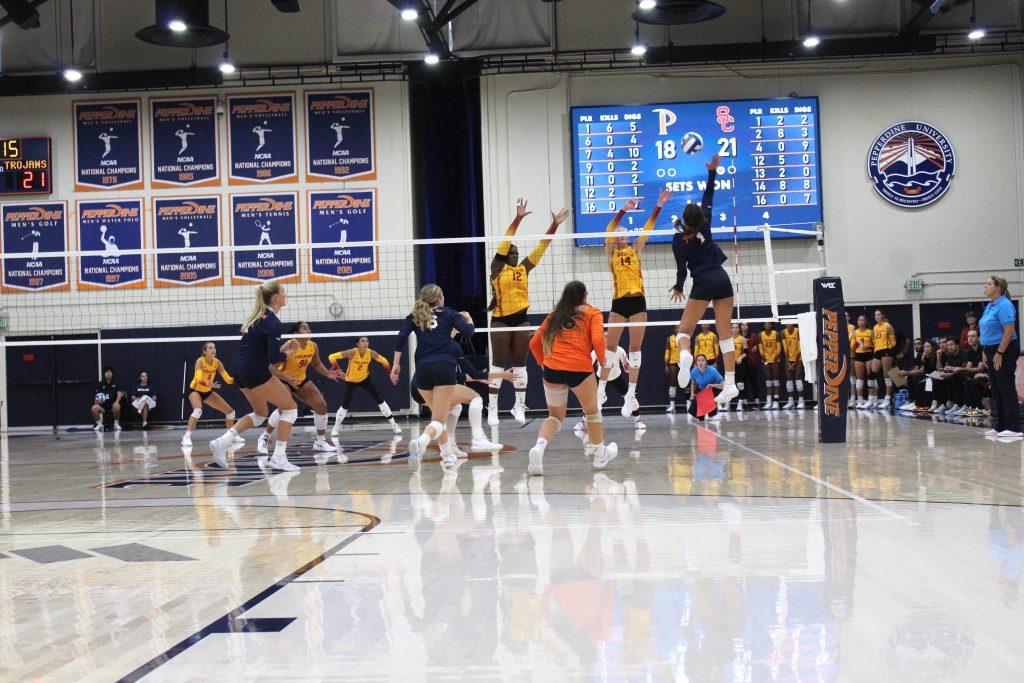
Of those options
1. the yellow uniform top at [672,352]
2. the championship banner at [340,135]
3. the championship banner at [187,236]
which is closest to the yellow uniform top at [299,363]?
the yellow uniform top at [672,352]

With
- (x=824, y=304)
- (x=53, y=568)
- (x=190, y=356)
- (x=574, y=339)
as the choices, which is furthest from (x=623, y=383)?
(x=190, y=356)

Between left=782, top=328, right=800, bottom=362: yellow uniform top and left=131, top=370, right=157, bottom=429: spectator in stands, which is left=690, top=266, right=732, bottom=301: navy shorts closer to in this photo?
left=782, top=328, right=800, bottom=362: yellow uniform top

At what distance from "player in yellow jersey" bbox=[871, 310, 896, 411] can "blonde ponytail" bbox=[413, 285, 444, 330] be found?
11.2m

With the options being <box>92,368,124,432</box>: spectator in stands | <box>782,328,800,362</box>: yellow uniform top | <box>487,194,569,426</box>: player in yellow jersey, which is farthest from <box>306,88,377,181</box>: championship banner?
<box>487,194,569,426</box>: player in yellow jersey

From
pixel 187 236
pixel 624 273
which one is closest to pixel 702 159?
pixel 624 273

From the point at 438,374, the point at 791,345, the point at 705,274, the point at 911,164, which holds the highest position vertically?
the point at 911,164

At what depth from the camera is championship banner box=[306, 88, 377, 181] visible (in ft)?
63.4

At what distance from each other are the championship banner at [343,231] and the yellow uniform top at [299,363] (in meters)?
7.93

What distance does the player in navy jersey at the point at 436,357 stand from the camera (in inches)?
316

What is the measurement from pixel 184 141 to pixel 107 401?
219 inches

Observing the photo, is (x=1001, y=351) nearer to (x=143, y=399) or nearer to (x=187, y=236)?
(x=187, y=236)

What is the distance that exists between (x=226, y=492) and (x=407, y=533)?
272 centimetres

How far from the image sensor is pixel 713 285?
832cm

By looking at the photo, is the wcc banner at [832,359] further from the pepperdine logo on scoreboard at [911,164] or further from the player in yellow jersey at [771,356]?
the pepperdine logo on scoreboard at [911,164]
